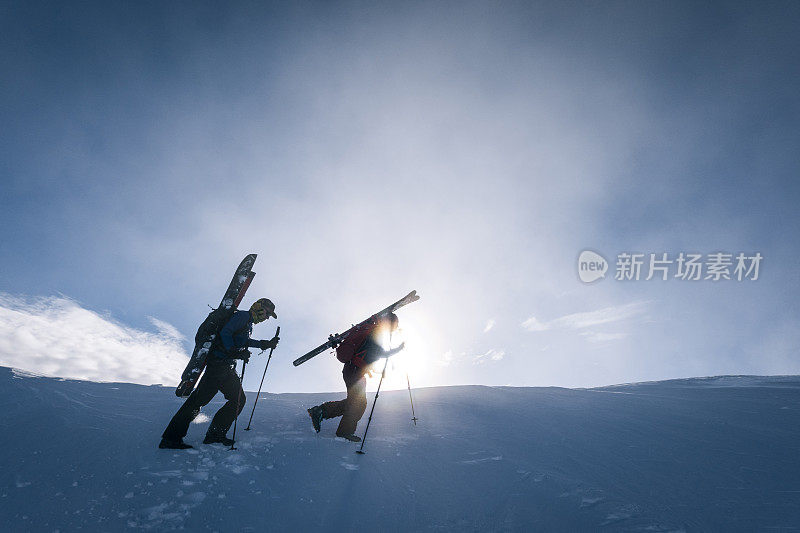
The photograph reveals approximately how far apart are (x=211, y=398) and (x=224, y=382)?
0.94ft

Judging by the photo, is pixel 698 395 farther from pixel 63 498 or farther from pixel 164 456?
pixel 63 498

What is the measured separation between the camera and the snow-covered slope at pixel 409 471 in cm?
320

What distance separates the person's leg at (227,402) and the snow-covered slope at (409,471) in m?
0.28

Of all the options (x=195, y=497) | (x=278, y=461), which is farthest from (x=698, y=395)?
(x=195, y=497)

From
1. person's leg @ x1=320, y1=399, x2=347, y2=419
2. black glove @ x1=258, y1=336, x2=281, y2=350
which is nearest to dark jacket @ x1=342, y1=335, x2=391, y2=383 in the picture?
person's leg @ x1=320, y1=399, x2=347, y2=419

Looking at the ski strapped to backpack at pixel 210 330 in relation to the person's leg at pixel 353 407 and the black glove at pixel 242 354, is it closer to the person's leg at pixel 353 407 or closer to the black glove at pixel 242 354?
the black glove at pixel 242 354

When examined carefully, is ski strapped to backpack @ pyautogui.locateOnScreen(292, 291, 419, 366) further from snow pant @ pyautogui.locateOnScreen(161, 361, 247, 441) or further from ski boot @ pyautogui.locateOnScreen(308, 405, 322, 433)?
snow pant @ pyautogui.locateOnScreen(161, 361, 247, 441)

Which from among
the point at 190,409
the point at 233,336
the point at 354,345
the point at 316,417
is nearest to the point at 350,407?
the point at 316,417

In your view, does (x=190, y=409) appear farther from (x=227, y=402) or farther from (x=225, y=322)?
(x=225, y=322)

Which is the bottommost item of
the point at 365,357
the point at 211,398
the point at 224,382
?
the point at 211,398

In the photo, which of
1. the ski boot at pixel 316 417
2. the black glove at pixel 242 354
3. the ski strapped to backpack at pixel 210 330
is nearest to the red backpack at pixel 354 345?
the ski boot at pixel 316 417

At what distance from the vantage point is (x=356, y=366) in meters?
6.27

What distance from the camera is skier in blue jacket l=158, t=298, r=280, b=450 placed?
15.2ft

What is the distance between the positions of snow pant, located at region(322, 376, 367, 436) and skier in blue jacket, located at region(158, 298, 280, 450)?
1452mm
